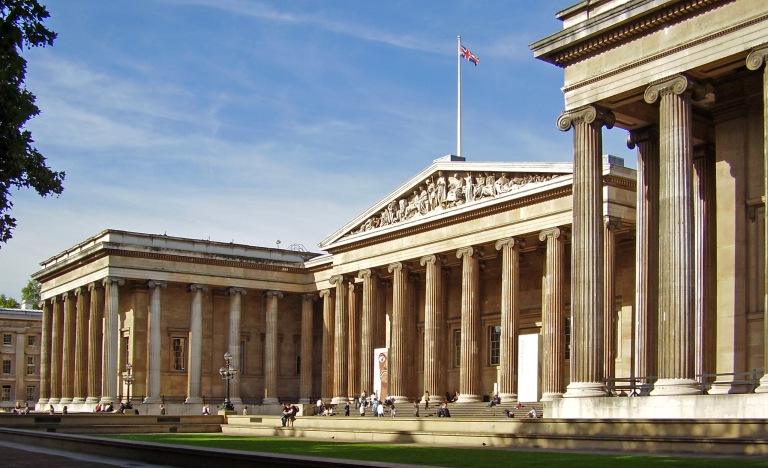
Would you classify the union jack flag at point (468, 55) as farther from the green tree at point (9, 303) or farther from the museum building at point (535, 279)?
the green tree at point (9, 303)

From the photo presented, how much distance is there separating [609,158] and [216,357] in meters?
35.5

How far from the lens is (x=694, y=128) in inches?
1259

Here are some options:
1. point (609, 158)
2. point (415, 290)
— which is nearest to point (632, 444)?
point (609, 158)

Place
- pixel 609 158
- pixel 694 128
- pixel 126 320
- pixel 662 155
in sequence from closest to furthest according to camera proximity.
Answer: pixel 662 155, pixel 694 128, pixel 609 158, pixel 126 320

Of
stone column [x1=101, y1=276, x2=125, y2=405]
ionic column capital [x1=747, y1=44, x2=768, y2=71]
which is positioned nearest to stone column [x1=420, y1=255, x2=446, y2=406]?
stone column [x1=101, y1=276, x2=125, y2=405]

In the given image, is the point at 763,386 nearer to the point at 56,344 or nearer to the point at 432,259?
the point at 432,259

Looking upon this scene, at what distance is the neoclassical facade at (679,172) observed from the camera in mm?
28031

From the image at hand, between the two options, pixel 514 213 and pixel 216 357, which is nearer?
pixel 514 213

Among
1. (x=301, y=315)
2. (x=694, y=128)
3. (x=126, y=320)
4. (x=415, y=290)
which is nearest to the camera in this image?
(x=694, y=128)

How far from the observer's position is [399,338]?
59375 mm

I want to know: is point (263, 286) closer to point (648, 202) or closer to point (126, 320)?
point (126, 320)

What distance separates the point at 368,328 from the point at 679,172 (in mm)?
34809

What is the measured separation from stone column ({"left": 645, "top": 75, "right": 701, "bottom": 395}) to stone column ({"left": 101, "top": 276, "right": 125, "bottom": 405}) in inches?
1716

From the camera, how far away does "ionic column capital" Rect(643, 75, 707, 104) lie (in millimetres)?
28797
